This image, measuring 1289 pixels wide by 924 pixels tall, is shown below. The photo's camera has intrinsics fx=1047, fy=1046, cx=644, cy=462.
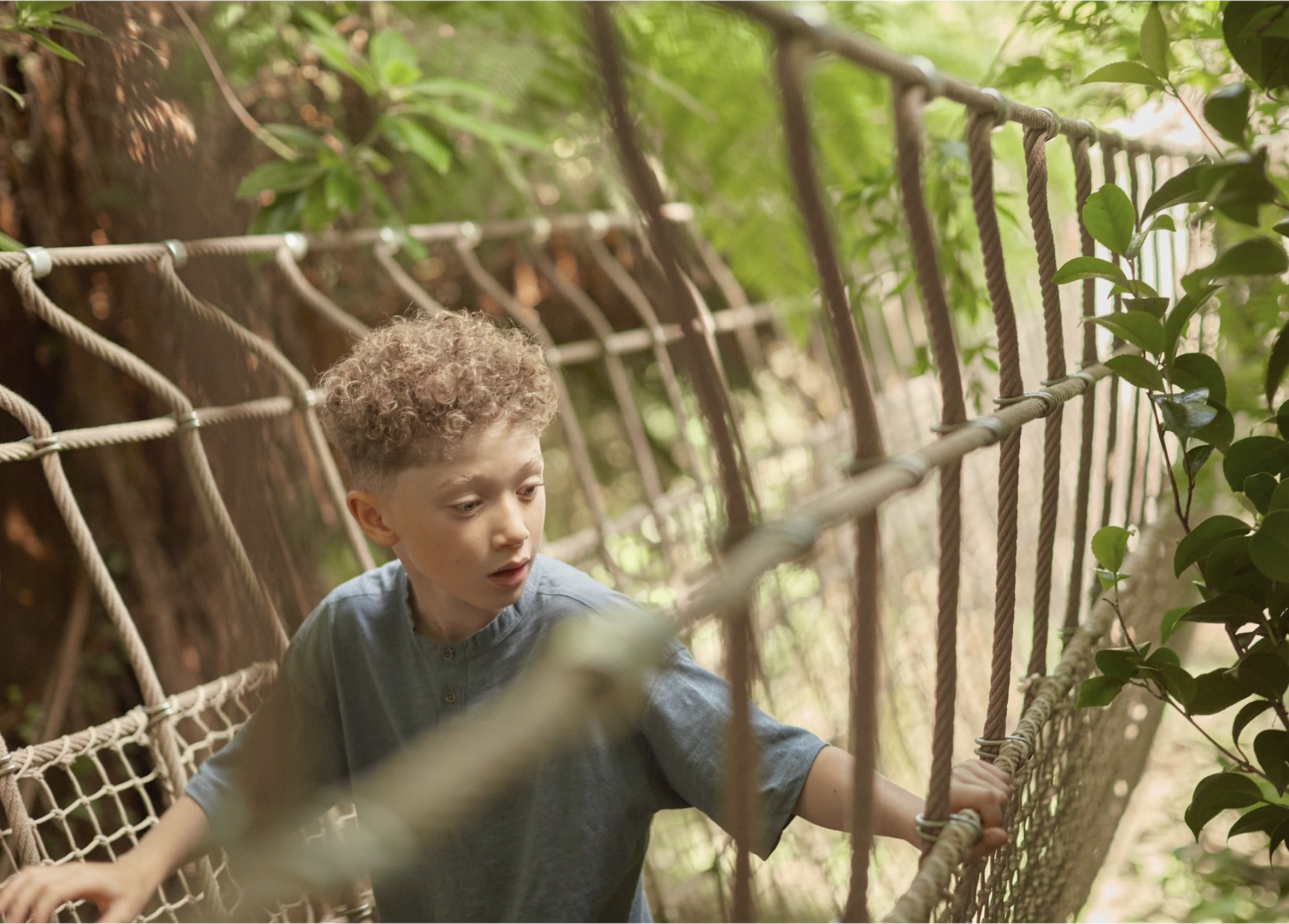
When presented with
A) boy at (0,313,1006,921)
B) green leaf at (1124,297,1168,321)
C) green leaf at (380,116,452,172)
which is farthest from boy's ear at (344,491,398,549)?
green leaf at (380,116,452,172)

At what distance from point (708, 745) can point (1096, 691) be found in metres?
0.29

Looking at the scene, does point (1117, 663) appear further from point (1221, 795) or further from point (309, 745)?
point (309, 745)

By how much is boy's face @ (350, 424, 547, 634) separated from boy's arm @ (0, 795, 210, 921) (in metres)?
0.33

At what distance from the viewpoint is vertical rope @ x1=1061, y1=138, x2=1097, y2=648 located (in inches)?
34.7

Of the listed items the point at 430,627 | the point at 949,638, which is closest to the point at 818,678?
the point at 430,627

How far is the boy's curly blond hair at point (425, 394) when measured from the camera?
85cm

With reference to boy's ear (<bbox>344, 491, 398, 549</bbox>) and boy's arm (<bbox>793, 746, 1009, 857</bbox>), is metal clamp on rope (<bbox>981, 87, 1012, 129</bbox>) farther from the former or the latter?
boy's ear (<bbox>344, 491, 398, 549</bbox>)

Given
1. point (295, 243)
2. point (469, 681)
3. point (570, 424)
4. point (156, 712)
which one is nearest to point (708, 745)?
point (469, 681)

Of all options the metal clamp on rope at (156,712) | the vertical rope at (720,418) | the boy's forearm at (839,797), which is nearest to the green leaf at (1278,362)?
the boy's forearm at (839,797)

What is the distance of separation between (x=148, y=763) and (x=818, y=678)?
1.23 metres

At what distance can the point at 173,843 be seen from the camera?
0.93m

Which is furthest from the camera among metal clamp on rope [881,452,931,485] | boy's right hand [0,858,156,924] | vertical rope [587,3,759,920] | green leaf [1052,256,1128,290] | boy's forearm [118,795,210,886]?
boy's forearm [118,795,210,886]

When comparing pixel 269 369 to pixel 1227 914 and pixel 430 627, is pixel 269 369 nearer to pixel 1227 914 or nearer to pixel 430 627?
pixel 430 627

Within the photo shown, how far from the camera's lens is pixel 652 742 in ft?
2.74
